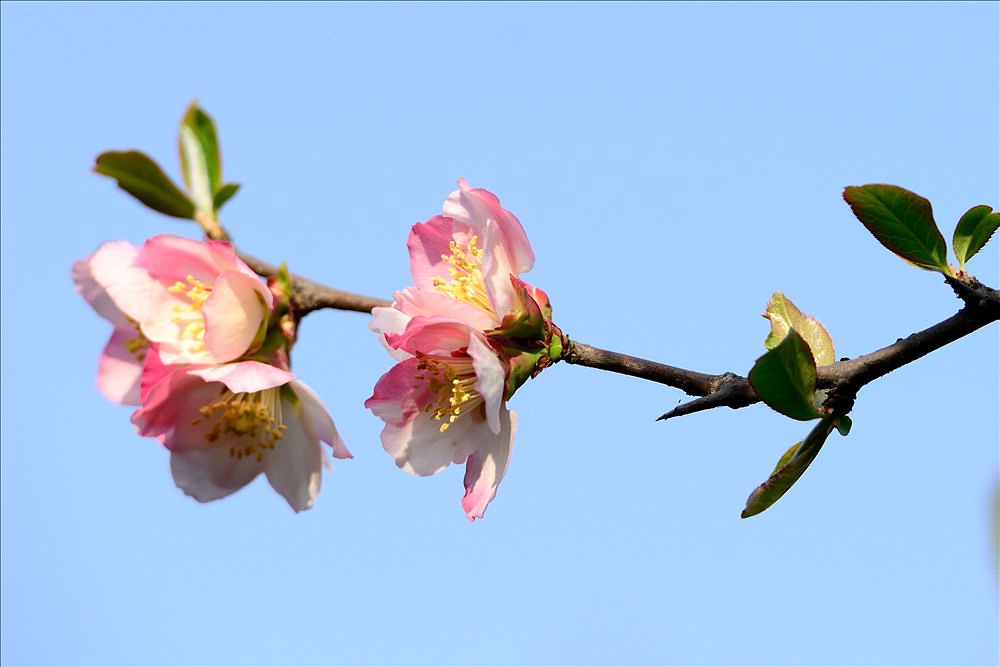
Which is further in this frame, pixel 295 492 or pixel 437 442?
pixel 295 492

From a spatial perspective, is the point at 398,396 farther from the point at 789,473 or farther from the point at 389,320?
the point at 789,473

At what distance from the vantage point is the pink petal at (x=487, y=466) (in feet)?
4.81

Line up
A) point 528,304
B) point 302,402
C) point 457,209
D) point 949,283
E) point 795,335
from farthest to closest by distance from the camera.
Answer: point 302,402 < point 457,209 < point 528,304 < point 949,283 < point 795,335

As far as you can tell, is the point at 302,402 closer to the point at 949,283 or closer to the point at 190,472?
the point at 190,472

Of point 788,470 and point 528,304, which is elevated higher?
point 528,304

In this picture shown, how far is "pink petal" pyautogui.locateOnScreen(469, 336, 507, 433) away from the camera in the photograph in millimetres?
1336

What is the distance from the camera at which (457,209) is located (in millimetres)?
1533

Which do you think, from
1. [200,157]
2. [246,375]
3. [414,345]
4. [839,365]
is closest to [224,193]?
[200,157]

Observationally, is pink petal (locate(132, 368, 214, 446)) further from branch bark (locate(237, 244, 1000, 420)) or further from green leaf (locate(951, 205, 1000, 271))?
green leaf (locate(951, 205, 1000, 271))

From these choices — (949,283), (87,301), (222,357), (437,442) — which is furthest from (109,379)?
(949,283)

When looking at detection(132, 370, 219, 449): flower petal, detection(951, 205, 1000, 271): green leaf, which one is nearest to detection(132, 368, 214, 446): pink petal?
Answer: detection(132, 370, 219, 449): flower petal

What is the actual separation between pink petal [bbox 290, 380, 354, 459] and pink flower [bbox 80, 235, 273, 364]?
0.11 meters

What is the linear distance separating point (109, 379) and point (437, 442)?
64 cm

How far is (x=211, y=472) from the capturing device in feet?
5.93
